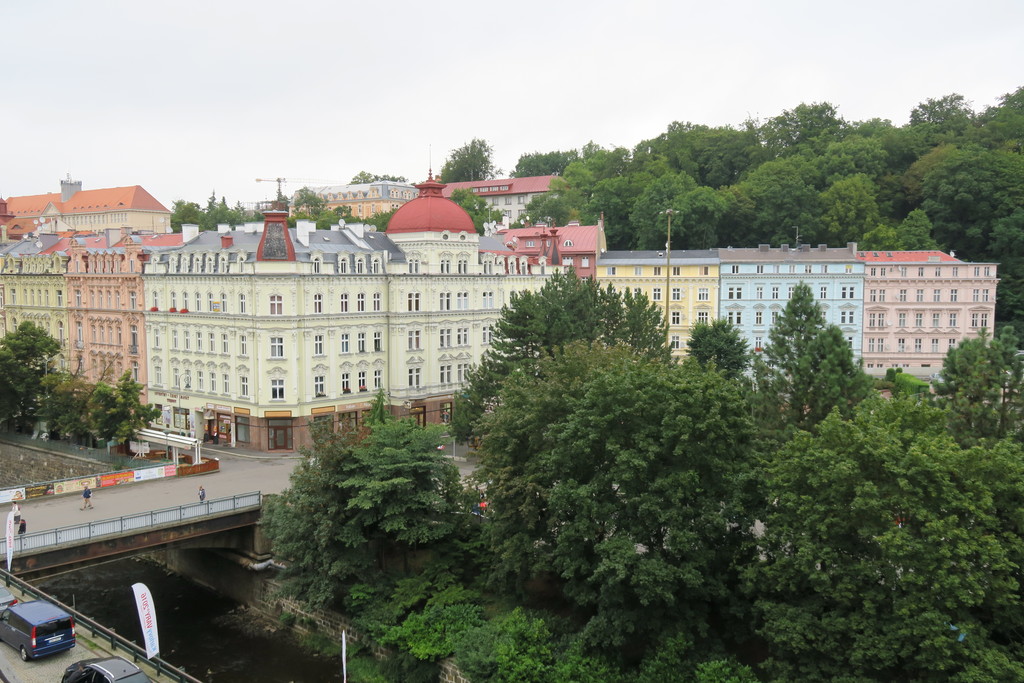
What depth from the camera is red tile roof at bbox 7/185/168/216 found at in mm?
123812

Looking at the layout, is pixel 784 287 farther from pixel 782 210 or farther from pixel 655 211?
pixel 782 210

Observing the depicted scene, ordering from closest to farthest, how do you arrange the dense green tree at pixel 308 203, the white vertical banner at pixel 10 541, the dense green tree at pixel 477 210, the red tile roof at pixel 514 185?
the white vertical banner at pixel 10 541 < the dense green tree at pixel 477 210 < the dense green tree at pixel 308 203 < the red tile roof at pixel 514 185

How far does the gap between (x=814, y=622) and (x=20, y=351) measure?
52.1 metres

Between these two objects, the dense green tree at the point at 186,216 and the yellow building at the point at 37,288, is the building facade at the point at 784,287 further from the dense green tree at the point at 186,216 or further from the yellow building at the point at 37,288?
the dense green tree at the point at 186,216

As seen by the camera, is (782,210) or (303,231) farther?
(782,210)

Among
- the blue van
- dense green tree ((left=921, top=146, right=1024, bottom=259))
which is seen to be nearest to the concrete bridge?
the blue van

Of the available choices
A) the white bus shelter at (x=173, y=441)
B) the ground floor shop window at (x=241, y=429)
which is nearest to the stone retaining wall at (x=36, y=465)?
the white bus shelter at (x=173, y=441)

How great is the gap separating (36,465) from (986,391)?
176 feet

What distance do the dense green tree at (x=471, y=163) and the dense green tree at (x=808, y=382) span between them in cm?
12630

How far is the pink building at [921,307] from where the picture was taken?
72.9 metres

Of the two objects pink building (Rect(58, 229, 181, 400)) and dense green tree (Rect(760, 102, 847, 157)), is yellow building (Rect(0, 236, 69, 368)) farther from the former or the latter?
dense green tree (Rect(760, 102, 847, 157))

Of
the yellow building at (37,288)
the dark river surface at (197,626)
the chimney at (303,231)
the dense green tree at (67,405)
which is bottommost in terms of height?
the dark river surface at (197,626)

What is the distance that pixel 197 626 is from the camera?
38281mm

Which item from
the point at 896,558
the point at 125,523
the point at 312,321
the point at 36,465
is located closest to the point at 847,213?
the point at 312,321
